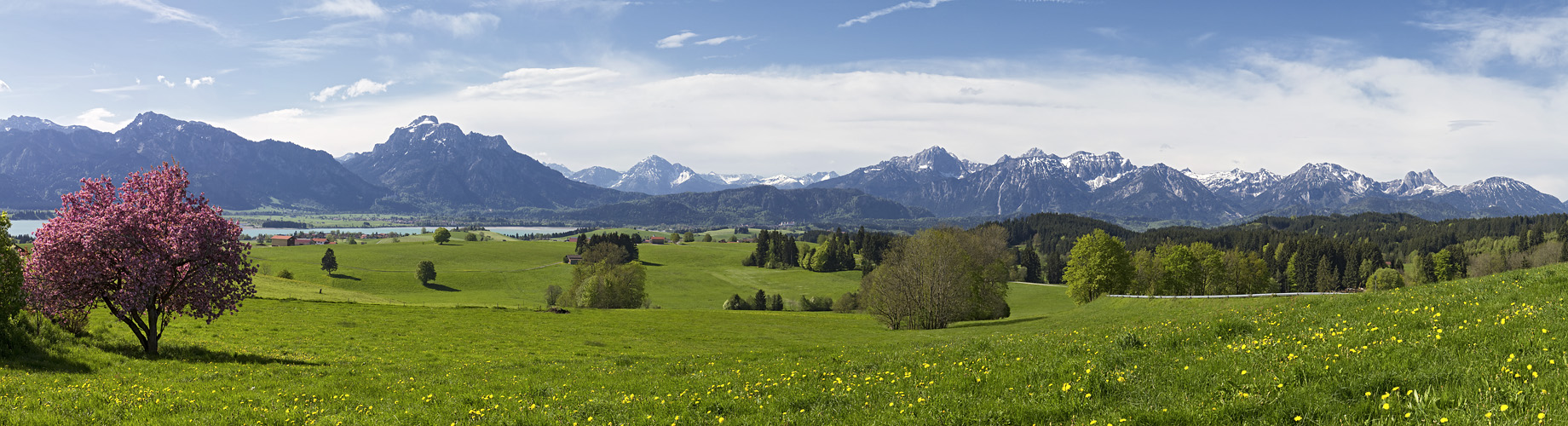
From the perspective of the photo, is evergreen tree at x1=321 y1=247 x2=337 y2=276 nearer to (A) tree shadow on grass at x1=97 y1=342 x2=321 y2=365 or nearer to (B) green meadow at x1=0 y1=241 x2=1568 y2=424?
(B) green meadow at x1=0 y1=241 x2=1568 y2=424

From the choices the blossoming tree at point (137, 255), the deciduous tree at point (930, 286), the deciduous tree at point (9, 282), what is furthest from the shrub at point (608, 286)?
the deciduous tree at point (9, 282)

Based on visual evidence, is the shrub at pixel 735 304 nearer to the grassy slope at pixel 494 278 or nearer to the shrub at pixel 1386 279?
the grassy slope at pixel 494 278

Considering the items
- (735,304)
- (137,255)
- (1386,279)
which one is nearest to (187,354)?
(137,255)

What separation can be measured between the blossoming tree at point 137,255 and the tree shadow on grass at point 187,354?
0.50 metres

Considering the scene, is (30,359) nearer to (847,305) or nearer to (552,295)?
(552,295)

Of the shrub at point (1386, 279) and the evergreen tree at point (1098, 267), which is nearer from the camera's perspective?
the evergreen tree at point (1098, 267)

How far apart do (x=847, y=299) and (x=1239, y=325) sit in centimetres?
11003

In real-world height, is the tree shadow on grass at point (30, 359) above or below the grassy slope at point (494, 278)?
above

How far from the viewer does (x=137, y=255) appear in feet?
85.3

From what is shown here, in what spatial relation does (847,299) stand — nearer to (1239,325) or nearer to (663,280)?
(663,280)

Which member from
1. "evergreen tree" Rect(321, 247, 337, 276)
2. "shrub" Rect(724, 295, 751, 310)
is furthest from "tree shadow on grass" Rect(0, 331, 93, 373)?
"evergreen tree" Rect(321, 247, 337, 276)

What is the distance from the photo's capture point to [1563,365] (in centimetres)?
945

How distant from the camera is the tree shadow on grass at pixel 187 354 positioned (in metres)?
25.9

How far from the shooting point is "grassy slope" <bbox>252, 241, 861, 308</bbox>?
132m
